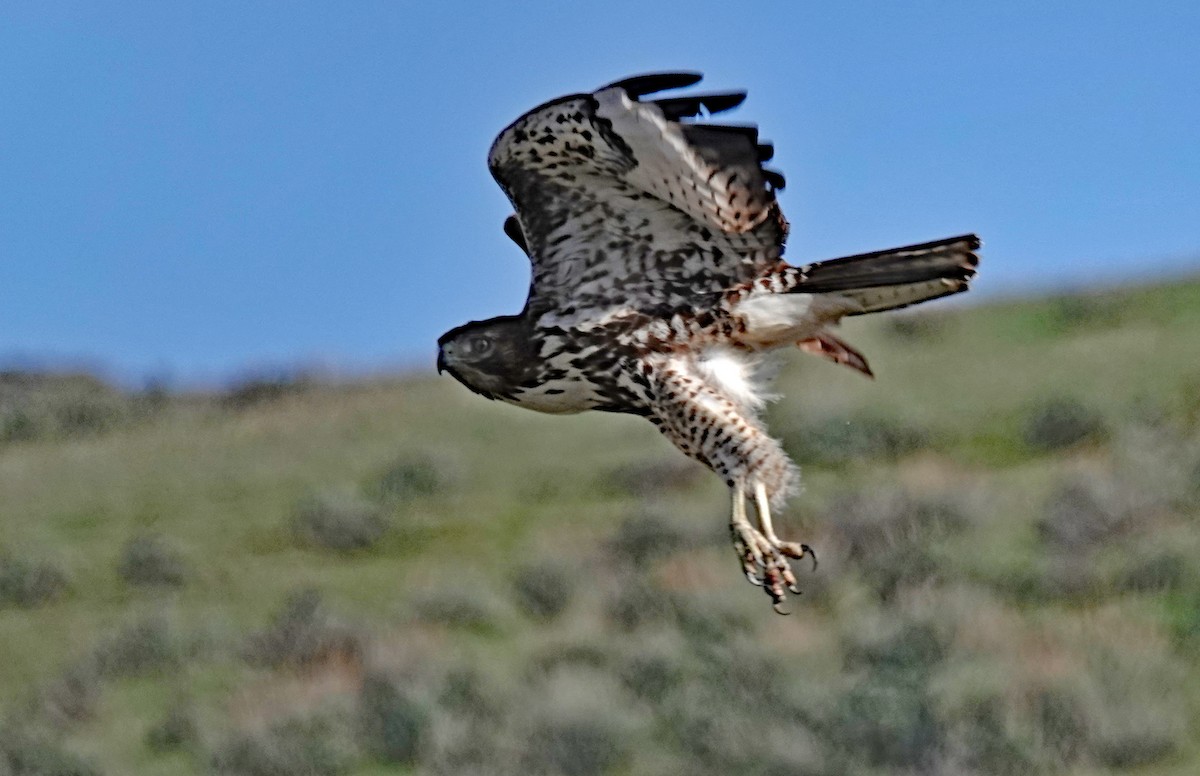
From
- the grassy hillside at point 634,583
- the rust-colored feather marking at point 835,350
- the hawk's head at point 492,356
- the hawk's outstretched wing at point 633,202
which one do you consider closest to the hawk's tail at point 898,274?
the hawk's outstretched wing at point 633,202

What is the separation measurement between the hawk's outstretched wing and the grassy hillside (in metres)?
10.0

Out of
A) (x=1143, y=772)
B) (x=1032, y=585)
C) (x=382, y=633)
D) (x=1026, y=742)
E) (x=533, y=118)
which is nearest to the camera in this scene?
(x=533, y=118)

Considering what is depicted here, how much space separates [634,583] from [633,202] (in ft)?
51.4

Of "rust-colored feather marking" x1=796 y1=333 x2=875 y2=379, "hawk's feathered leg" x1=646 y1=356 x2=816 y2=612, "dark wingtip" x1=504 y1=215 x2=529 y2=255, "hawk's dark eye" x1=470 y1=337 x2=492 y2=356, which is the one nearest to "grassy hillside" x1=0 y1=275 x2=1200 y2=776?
"rust-colored feather marking" x1=796 y1=333 x2=875 y2=379

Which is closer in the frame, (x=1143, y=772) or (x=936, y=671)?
(x=1143, y=772)

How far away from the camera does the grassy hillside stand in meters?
17.6

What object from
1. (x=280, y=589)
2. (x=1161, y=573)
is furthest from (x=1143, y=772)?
(x=280, y=589)

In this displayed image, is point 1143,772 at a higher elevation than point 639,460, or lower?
lower

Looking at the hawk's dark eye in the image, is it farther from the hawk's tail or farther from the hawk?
the hawk's tail

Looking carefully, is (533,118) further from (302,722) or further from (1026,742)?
(302,722)

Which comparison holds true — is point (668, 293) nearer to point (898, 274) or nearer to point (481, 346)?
point (481, 346)

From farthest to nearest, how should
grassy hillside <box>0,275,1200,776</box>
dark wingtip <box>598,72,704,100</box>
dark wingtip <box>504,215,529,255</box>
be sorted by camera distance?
grassy hillside <box>0,275,1200,776</box> → dark wingtip <box>504,215,529,255</box> → dark wingtip <box>598,72,704,100</box>

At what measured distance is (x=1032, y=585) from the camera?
19969mm

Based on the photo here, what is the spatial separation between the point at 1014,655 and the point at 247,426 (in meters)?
14.0
